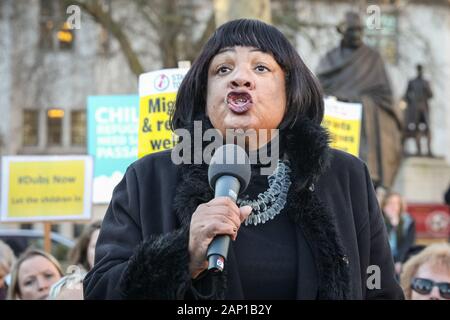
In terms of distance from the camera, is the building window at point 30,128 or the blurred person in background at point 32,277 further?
the building window at point 30,128

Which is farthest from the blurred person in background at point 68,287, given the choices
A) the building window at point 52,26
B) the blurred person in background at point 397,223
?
the building window at point 52,26

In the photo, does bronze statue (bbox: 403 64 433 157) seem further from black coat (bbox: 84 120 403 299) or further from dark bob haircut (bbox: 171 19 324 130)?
black coat (bbox: 84 120 403 299)

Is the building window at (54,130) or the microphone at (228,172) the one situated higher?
the building window at (54,130)

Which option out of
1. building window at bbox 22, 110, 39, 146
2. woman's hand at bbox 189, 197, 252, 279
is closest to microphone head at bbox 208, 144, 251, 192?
woman's hand at bbox 189, 197, 252, 279

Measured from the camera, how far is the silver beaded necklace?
2584mm

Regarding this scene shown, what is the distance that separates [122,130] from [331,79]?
173 inches

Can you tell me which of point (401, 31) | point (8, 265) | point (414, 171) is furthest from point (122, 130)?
point (401, 31)

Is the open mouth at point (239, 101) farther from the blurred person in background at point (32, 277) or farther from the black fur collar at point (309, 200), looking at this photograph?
the blurred person in background at point (32, 277)

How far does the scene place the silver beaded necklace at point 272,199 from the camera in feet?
8.48

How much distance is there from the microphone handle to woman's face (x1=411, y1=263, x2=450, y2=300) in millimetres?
2056

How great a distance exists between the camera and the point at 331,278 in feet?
8.05

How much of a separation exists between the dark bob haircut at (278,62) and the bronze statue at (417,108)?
1549cm

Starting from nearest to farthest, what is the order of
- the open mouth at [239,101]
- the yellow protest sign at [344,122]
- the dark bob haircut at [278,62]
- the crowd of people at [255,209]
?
the crowd of people at [255,209], the open mouth at [239,101], the dark bob haircut at [278,62], the yellow protest sign at [344,122]

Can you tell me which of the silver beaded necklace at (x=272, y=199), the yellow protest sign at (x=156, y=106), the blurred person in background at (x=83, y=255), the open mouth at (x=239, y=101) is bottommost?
the blurred person in background at (x=83, y=255)
